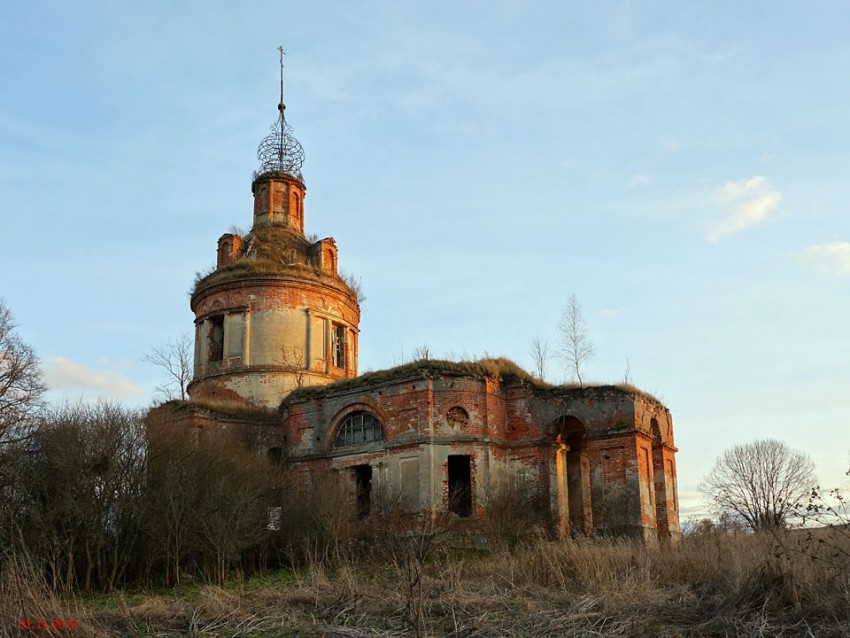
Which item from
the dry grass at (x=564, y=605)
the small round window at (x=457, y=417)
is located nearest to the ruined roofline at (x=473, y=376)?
the small round window at (x=457, y=417)

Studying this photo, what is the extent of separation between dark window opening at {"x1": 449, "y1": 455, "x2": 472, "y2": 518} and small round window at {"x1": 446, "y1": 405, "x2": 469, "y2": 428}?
0.81 m

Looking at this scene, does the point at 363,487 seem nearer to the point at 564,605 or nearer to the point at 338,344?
the point at 338,344

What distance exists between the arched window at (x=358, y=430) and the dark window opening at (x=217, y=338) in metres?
6.48

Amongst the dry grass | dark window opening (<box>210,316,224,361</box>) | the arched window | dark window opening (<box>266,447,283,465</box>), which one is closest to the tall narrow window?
dark window opening (<box>210,316,224,361</box>)

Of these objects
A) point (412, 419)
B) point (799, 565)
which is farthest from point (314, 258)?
point (799, 565)

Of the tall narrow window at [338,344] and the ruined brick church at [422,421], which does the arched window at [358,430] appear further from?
the tall narrow window at [338,344]

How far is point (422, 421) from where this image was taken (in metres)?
21.0

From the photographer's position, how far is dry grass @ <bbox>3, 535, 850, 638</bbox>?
28.9 ft

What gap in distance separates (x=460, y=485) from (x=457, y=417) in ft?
5.60

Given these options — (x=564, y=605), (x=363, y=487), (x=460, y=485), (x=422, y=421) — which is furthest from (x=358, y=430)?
(x=564, y=605)

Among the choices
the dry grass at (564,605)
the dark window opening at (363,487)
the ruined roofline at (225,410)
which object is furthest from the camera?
the ruined roofline at (225,410)

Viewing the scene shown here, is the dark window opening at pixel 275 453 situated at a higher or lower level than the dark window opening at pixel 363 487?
higher

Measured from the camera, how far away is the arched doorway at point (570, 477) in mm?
21250

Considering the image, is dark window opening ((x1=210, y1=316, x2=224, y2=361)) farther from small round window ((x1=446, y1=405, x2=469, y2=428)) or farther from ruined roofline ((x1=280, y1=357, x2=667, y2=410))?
small round window ((x1=446, y1=405, x2=469, y2=428))
